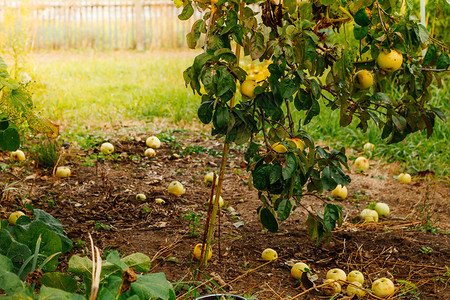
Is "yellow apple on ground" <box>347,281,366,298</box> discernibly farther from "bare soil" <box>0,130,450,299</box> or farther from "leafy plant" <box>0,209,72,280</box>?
"leafy plant" <box>0,209,72,280</box>

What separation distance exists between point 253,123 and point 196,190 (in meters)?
1.50

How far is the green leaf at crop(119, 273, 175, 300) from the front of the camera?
140cm

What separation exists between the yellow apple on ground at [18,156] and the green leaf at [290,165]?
8.27ft

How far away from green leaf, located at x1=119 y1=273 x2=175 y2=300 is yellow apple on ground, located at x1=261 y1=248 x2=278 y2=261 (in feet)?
2.97

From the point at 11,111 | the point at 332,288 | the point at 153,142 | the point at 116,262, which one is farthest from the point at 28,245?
the point at 153,142

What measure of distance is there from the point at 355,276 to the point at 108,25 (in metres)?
11.6

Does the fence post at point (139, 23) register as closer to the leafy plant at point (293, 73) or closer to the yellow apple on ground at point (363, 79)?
the leafy plant at point (293, 73)

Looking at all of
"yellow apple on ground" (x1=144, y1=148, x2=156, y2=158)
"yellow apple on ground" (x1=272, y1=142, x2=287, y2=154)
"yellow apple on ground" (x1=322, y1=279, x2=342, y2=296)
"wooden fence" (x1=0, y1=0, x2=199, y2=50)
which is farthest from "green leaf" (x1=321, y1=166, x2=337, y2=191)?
"wooden fence" (x1=0, y1=0, x2=199, y2=50)

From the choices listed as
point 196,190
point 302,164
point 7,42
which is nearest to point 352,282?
point 302,164

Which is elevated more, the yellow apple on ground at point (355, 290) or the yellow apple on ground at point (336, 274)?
the yellow apple on ground at point (336, 274)

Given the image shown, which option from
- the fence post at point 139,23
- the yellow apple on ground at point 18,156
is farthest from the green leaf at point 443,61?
the fence post at point 139,23

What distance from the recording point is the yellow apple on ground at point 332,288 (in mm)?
1984

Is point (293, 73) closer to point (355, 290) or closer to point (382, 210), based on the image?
point (355, 290)

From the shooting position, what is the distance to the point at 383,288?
201cm
